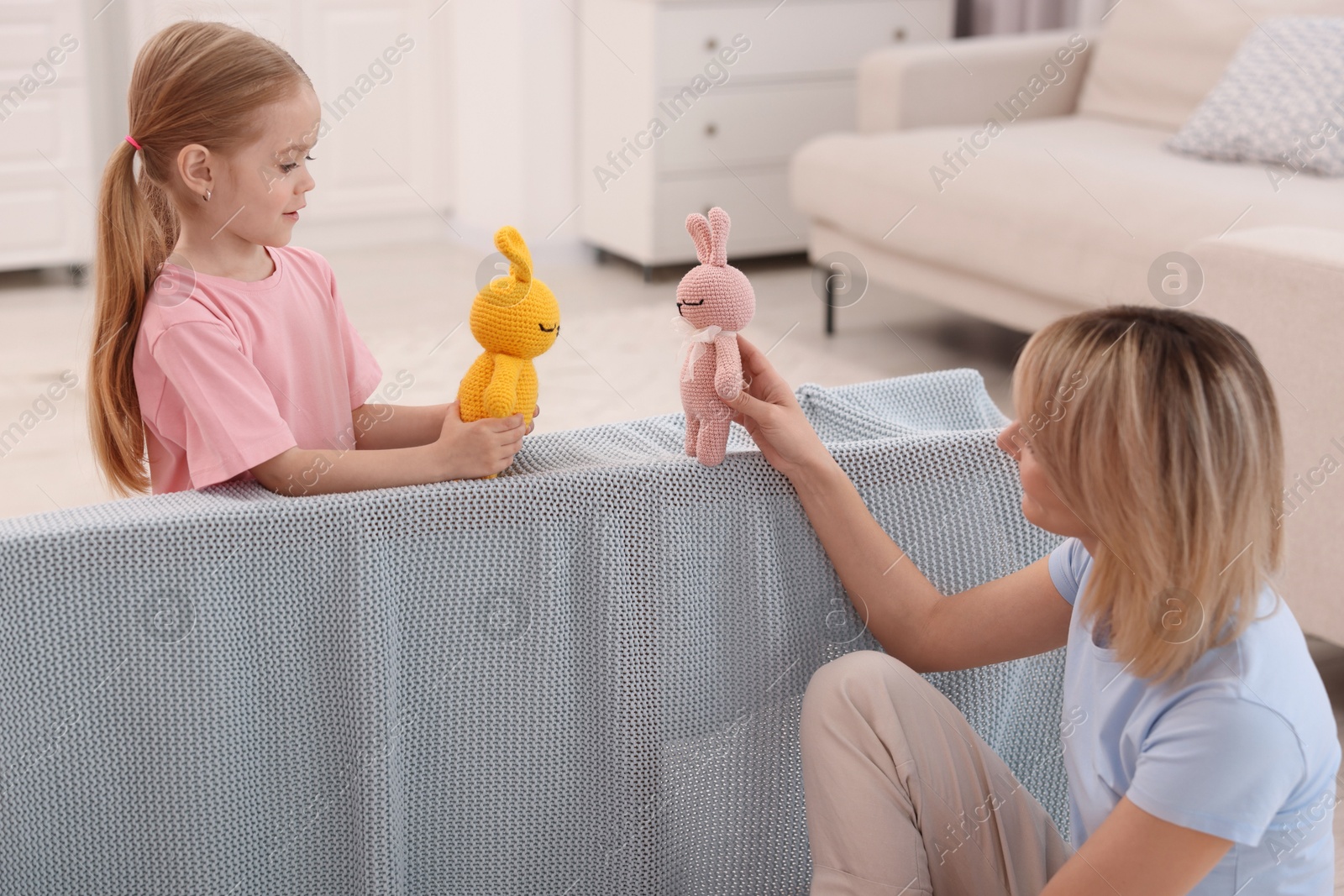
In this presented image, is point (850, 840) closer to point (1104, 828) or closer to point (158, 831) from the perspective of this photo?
point (1104, 828)

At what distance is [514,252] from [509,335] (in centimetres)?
7

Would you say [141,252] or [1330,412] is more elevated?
[141,252]

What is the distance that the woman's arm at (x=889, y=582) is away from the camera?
1.03 meters

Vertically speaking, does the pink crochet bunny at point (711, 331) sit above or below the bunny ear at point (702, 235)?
below

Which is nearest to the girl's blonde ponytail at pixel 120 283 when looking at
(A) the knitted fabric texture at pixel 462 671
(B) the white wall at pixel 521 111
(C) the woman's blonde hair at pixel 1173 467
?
(A) the knitted fabric texture at pixel 462 671

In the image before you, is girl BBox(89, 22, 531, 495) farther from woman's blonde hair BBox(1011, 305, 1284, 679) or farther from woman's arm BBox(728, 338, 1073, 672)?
woman's blonde hair BBox(1011, 305, 1284, 679)

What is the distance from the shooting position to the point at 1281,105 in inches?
104

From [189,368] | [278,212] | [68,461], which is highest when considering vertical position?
[278,212]

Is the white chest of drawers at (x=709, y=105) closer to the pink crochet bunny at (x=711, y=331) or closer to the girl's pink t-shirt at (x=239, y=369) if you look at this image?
the girl's pink t-shirt at (x=239, y=369)

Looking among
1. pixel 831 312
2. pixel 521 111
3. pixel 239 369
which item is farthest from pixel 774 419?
pixel 521 111

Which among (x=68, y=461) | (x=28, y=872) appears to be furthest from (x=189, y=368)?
(x=68, y=461)

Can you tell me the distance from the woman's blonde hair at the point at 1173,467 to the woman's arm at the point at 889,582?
0.19m

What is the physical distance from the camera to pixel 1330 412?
153cm

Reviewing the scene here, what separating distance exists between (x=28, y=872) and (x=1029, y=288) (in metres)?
2.10
